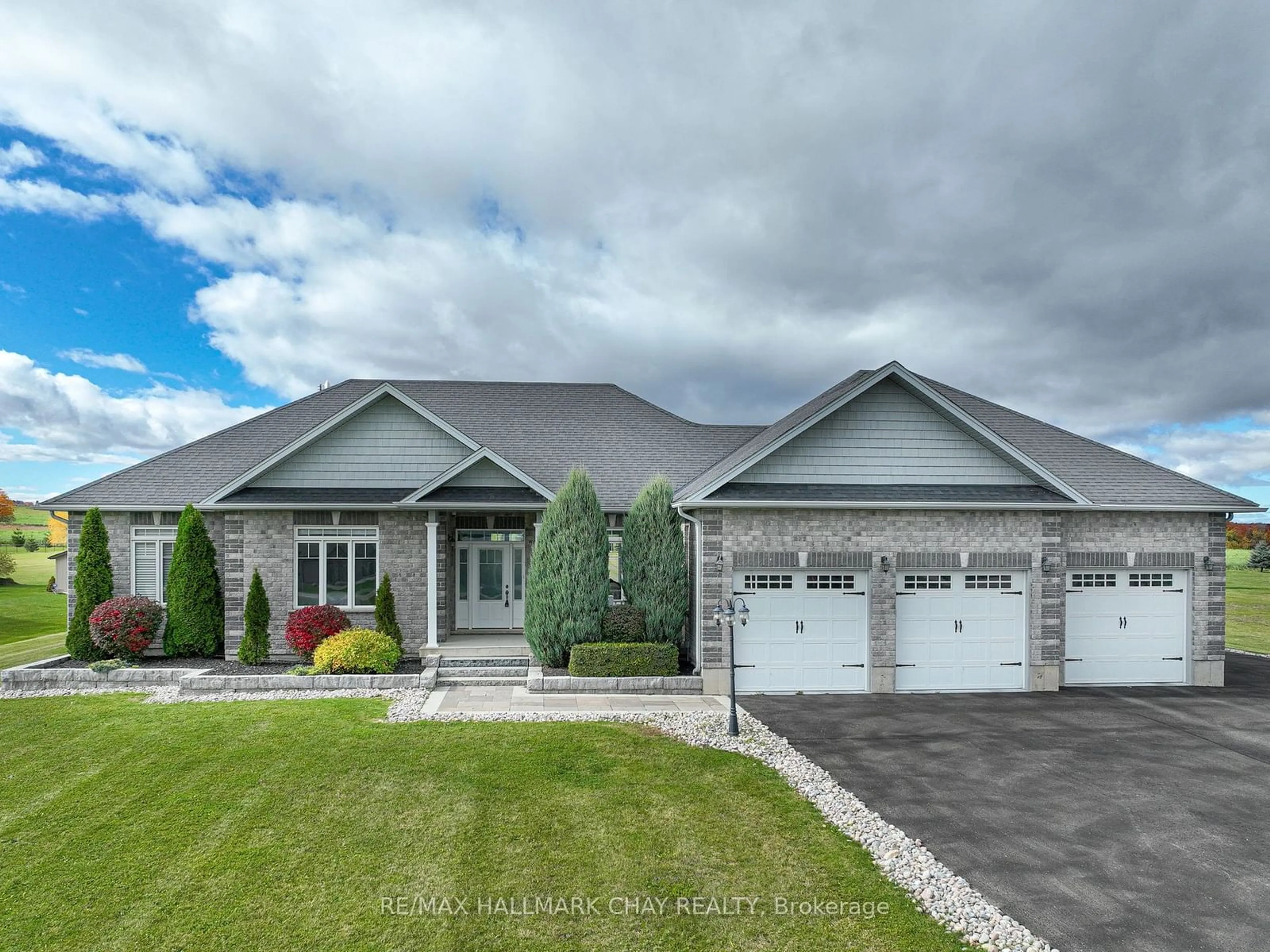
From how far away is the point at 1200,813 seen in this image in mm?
7637

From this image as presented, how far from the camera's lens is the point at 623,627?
45.6 ft

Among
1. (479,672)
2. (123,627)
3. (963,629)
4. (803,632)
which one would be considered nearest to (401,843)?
(479,672)

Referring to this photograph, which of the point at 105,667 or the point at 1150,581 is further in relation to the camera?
the point at 1150,581

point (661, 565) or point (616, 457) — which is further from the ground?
point (616, 457)

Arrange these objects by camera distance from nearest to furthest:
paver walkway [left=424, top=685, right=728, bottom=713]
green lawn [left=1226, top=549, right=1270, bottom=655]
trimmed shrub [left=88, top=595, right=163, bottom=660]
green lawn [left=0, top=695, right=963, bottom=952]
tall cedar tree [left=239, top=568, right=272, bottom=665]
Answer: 1. green lawn [left=0, top=695, right=963, bottom=952]
2. paver walkway [left=424, top=685, right=728, bottom=713]
3. trimmed shrub [left=88, top=595, right=163, bottom=660]
4. tall cedar tree [left=239, top=568, right=272, bottom=665]
5. green lawn [left=1226, top=549, right=1270, bottom=655]

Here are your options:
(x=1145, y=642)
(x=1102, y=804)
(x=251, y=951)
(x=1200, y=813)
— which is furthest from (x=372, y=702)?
(x=1145, y=642)

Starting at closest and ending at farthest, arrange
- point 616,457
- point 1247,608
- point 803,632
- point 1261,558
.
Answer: point 803,632
point 616,457
point 1247,608
point 1261,558

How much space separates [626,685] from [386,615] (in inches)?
219

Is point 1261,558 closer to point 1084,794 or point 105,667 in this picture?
point 1084,794

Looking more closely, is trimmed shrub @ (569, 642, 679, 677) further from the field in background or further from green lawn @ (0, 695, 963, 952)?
the field in background

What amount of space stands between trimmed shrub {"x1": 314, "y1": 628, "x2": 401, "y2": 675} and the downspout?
243 inches

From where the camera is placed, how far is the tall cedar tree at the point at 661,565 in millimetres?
14055

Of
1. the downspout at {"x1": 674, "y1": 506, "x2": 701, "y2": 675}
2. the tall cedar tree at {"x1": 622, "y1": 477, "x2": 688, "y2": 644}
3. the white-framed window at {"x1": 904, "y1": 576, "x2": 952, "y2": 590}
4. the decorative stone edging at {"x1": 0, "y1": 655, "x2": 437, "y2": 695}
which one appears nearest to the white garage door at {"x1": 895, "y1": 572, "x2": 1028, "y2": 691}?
the white-framed window at {"x1": 904, "y1": 576, "x2": 952, "y2": 590}

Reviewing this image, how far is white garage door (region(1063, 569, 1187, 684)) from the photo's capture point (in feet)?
45.5
